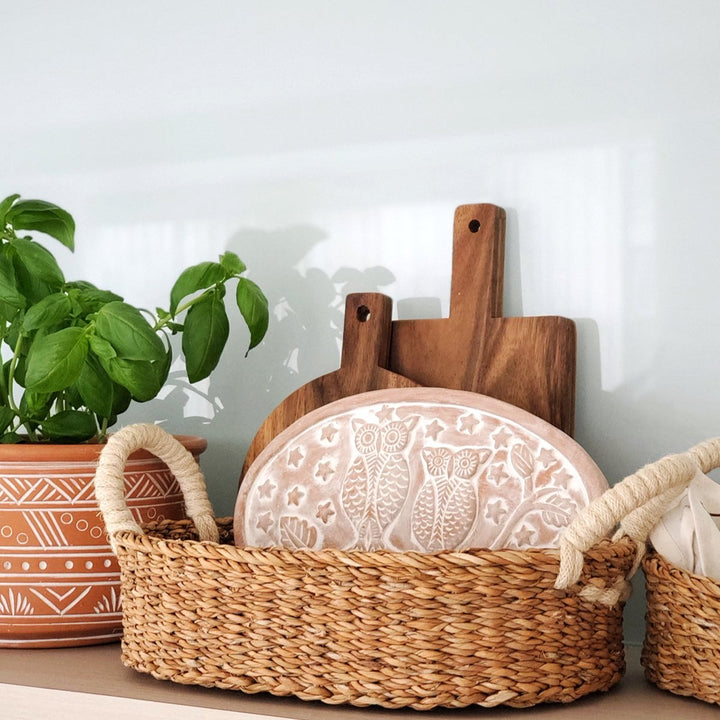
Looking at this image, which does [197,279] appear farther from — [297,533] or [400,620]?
[400,620]

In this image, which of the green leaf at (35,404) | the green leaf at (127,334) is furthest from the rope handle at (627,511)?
the green leaf at (35,404)

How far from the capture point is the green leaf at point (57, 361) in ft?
2.81

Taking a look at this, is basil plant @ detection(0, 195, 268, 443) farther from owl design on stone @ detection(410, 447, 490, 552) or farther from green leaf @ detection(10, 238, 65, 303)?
owl design on stone @ detection(410, 447, 490, 552)

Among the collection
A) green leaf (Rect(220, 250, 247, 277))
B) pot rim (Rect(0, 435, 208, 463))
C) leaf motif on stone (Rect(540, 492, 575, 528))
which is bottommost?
leaf motif on stone (Rect(540, 492, 575, 528))

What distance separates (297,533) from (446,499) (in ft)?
0.50

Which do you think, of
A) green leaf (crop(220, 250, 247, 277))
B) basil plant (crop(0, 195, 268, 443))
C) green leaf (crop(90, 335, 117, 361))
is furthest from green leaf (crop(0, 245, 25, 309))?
green leaf (crop(220, 250, 247, 277))

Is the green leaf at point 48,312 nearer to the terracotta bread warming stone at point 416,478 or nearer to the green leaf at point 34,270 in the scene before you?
the green leaf at point 34,270

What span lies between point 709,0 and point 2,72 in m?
0.93

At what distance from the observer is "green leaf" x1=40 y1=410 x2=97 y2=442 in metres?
0.96

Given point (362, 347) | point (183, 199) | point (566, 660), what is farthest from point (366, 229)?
point (566, 660)

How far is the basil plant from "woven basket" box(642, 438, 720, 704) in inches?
18.7

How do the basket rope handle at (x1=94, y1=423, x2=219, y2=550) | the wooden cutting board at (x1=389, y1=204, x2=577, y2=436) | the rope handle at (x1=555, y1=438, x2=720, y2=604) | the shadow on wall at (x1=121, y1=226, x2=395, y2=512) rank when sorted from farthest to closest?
the shadow on wall at (x1=121, y1=226, x2=395, y2=512)
the wooden cutting board at (x1=389, y1=204, x2=577, y2=436)
the basket rope handle at (x1=94, y1=423, x2=219, y2=550)
the rope handle at (x1=555, y1=438, x2=720, y2=604)

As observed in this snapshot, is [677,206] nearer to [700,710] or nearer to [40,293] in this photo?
[700,710]

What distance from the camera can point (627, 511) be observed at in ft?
2.26
